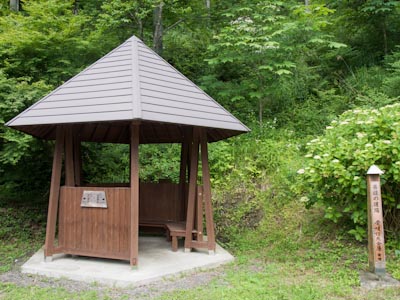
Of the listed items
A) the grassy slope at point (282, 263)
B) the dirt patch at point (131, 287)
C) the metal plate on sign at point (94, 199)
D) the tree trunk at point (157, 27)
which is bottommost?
the dirt patch at point (131, 287)

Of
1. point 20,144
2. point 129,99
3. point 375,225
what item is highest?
point 129,99

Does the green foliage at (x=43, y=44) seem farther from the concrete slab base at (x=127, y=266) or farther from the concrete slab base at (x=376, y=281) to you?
the concrete slab base at (x=376, y=281)

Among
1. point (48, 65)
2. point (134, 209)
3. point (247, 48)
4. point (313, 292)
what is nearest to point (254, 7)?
point (247, 48)

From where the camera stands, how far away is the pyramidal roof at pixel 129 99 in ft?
17.6

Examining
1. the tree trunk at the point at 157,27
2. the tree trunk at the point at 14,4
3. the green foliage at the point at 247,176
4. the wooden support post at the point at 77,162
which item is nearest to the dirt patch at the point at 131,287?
the wooden support post at the point at 77,162

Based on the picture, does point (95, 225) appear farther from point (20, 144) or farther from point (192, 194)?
point (20, 144)

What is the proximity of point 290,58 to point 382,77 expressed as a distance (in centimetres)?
274

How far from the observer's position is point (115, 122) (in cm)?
607

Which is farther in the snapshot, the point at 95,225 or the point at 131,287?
the point at 95,225

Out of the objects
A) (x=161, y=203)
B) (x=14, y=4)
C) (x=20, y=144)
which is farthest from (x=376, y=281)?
(x=14, y=4)

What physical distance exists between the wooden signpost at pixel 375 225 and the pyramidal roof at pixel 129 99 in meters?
2.30

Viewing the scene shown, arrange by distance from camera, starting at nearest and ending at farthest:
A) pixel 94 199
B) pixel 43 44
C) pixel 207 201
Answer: pixel 94 199
pixel 207 201
pixel 43 44

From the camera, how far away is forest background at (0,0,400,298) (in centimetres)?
603

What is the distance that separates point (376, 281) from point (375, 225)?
74 centimetres
